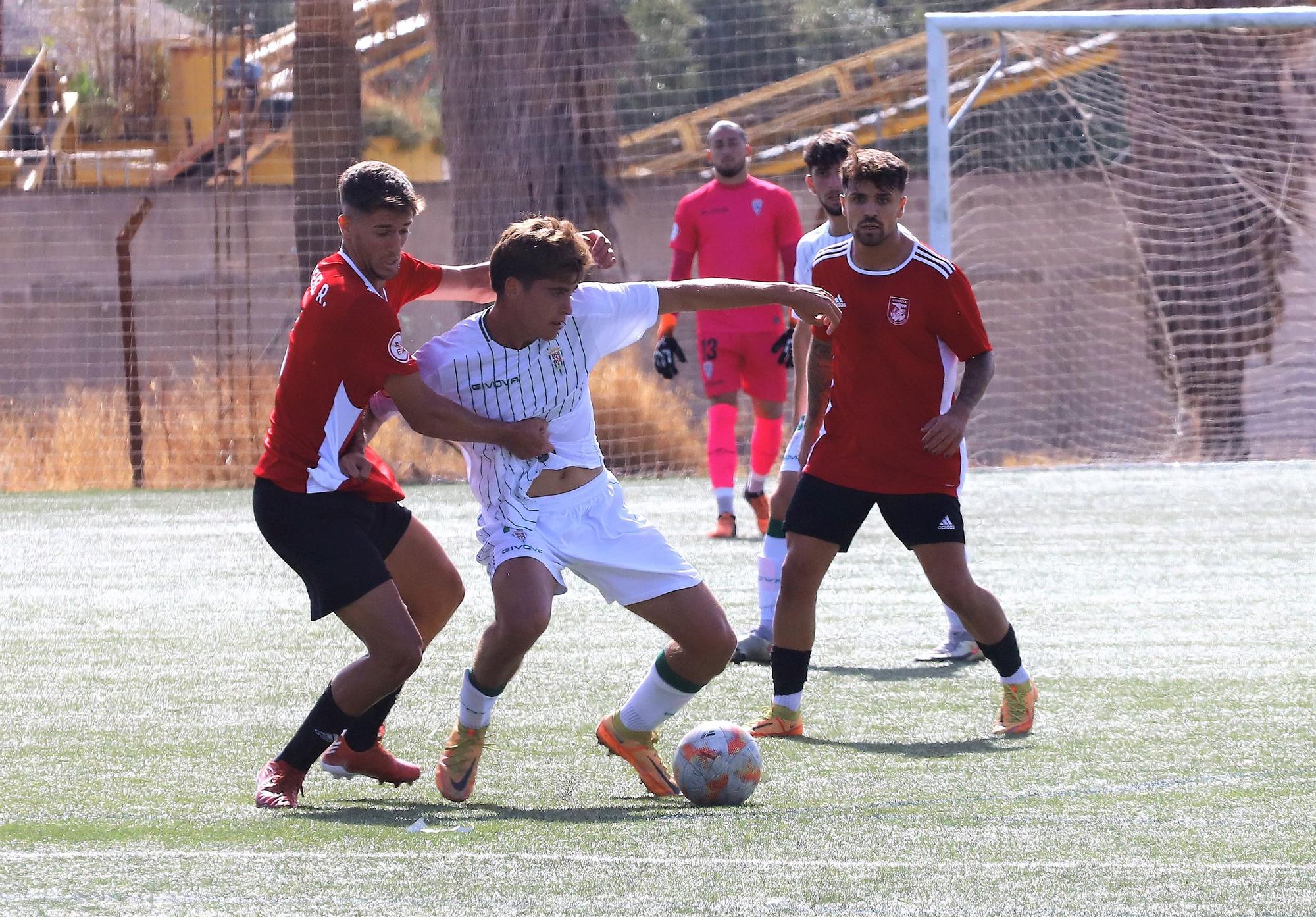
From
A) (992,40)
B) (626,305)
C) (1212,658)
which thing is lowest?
(1212,658)

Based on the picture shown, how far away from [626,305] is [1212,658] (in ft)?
9.71

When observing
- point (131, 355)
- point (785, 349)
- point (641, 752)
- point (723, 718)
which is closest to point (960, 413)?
point (723, 718)

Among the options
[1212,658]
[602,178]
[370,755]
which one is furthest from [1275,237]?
[370,755]

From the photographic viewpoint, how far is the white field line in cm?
367

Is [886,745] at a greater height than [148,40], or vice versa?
[148,40]

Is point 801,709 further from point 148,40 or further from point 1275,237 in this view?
point 148,40

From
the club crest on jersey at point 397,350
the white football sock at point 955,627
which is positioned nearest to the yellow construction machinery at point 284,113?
the white football sock at point 955,627

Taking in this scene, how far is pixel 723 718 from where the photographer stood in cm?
558

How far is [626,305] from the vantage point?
4723 millimetres

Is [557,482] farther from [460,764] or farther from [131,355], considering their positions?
[131,355]

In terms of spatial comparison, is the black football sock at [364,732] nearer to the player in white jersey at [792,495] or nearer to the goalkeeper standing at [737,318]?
the player in white jersey at [792,495]

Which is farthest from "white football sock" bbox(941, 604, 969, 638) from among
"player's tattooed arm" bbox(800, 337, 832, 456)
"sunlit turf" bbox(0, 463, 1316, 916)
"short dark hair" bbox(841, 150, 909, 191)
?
"short dark hair" bbox(841, 150, 909, 191)

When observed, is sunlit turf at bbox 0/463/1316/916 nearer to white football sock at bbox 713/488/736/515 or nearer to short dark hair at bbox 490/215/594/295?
white football sock at bbox 713/488/736/515

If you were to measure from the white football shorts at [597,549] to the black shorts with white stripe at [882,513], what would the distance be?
0.81m
